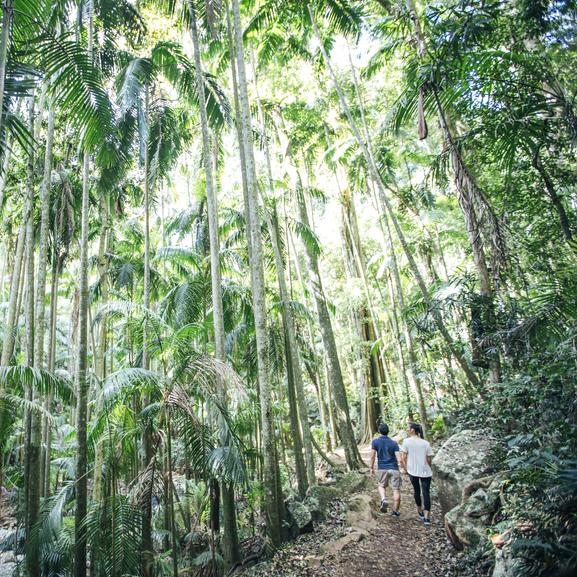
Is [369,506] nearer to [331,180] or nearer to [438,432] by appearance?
[438,432]

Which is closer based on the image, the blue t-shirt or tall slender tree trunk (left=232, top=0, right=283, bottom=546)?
tall slender tree trunk (left=232, top=0, right=283, bottom=546)

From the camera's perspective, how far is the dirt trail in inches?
196

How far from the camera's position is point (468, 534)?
4.57 m

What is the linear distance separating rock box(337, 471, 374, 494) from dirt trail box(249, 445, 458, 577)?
183 cm

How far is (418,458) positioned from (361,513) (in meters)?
1.56

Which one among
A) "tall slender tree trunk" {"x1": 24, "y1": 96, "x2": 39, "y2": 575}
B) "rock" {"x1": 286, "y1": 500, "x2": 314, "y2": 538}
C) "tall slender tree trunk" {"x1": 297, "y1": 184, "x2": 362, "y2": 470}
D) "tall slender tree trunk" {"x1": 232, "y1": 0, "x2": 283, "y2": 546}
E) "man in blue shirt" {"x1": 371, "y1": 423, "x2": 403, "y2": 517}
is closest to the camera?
"tall slender tree trunk" {"x1": 232, "y1": 0, "x2": 283, "y2": 546}

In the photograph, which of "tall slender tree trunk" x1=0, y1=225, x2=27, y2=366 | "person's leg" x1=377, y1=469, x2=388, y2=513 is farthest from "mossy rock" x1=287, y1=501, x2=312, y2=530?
"tall slender tree trunk" x1=0, y1=225, x2=27, y2=366

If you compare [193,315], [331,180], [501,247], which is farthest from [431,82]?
[331,180]

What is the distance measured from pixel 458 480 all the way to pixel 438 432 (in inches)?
298

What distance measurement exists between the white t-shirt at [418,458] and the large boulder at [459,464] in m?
0.14

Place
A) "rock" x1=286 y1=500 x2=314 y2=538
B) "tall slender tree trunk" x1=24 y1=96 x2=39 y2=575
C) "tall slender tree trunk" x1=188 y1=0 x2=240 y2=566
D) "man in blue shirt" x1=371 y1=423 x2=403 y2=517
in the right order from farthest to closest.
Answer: "man in blue shirt" x1=371 y1=423 x2=403 y2=517, "rock" x1=286 y1=500 x2=314 y2=538, "tall slender tree trunk" x1=24 y1=96 x2=39 y2=575, "tall slender tree trunk" x1=188 y1=0 x2=240 y2=566

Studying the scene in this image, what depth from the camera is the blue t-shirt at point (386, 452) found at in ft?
22.6

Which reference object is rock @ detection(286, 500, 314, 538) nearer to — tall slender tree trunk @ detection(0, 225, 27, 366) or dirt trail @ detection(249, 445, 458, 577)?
dirt trail @ detection(249, 445, 458, 577)

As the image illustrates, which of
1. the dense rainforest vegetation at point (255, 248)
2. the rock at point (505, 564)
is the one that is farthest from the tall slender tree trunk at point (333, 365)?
the rock at point (505, 564)
